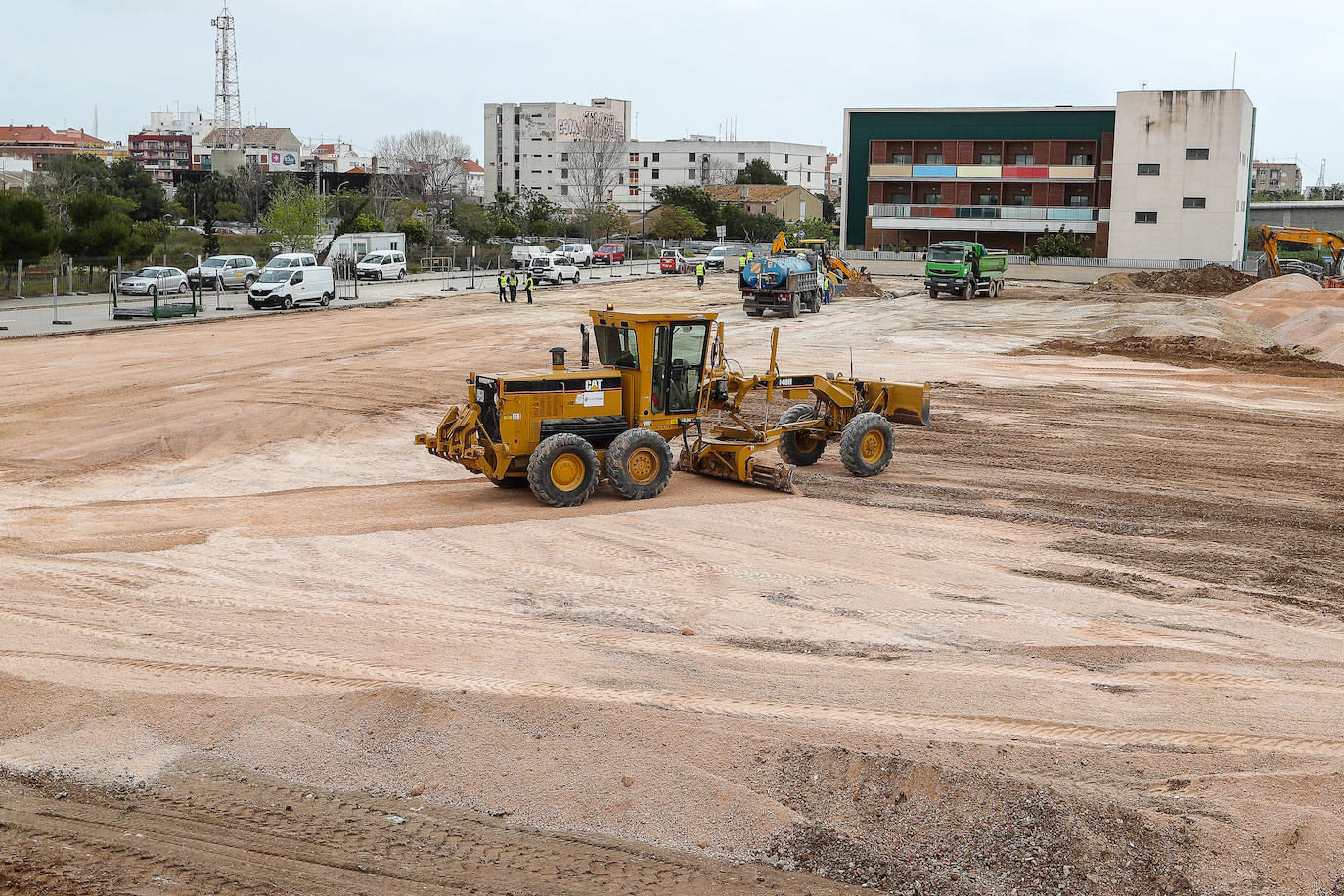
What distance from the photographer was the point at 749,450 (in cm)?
1612

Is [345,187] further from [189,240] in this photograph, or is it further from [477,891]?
[477,891]

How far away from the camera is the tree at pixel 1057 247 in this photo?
67625 millimetres

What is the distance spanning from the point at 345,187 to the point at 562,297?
2194 inches

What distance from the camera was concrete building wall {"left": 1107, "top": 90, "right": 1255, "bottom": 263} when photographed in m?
66.3

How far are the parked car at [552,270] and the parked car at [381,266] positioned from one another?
6544mm

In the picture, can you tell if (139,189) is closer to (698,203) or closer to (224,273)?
(698,203)

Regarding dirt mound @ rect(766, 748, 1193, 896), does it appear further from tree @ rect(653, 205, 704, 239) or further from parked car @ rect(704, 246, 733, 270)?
tree @ rect(653, 205, 704, 239)

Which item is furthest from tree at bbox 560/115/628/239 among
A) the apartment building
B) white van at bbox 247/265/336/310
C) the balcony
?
white van at bbox 247/265/336/310

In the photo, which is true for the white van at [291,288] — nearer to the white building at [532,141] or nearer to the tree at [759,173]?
the tree at [759,173]

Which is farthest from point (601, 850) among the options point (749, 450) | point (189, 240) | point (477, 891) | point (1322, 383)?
point (189, 240)

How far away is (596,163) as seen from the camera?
12438 cm

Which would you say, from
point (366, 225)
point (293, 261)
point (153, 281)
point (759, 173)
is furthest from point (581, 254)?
point (759, 173)

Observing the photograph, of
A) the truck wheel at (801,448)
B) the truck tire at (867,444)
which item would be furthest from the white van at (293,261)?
the truck tire at (867,444)

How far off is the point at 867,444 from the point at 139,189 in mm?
82472
